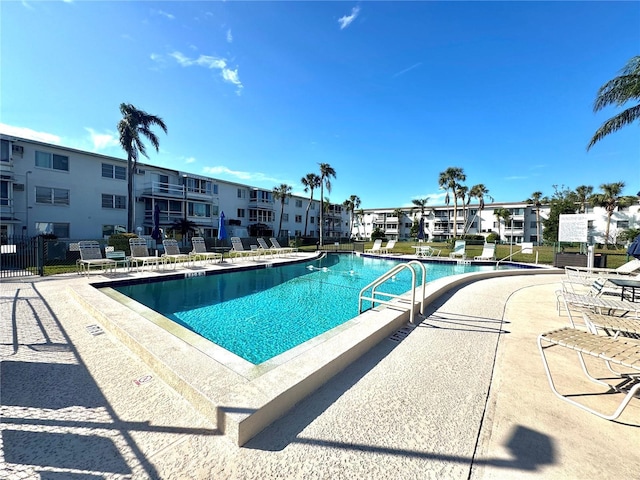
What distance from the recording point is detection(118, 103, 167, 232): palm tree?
20.4 m

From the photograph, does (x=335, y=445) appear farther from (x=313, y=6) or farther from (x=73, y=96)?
(x=73, y=96)

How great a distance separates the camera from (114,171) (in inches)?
908

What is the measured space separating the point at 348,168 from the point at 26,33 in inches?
1237

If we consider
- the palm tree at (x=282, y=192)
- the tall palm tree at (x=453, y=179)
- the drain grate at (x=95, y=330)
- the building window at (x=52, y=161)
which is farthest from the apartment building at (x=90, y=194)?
the tall palm tree at (x=453, y=179)

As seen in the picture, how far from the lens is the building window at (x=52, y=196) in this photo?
63.3 feet

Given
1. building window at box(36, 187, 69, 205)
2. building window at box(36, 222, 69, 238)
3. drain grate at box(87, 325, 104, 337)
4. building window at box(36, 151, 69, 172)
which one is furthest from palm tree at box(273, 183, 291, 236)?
drain grate at box(87, 325, 104, 337)

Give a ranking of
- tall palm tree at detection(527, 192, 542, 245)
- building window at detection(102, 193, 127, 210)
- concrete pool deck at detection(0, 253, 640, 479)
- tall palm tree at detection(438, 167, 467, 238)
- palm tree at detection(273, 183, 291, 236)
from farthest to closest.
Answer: tall palm tree at detection(527, 192, 542, 245) < tall palm tree at detection(438, 167, 467, 238) < palm tree at detection(273, 183, 291, 236) < building window at detection(102, 193, 127, 210) < concrete pool deck at detection(0, 253, 640, 479)

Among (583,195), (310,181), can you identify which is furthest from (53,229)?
(583,195)

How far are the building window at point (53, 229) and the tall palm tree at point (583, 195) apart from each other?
212ft

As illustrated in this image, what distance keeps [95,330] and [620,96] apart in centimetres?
2035

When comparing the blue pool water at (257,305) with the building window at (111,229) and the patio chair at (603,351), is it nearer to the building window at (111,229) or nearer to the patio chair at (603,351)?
the patio chair at (603,351)

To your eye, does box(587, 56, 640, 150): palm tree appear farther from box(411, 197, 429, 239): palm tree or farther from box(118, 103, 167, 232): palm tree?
box(411, 197, 429, 239): palm tree

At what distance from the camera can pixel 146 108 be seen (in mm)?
21922

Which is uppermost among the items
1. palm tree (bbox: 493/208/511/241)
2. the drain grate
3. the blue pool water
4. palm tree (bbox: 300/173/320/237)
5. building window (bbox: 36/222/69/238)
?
palm tree (bbox: 300/173/320/237)
